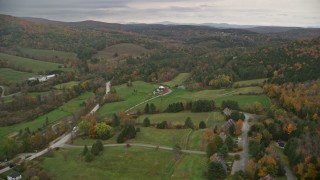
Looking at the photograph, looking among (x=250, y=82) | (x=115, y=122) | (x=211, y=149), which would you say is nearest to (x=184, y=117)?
(x=115, y=122)

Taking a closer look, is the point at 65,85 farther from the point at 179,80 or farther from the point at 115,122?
the point at 115,122

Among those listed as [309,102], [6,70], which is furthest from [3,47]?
[309,102]

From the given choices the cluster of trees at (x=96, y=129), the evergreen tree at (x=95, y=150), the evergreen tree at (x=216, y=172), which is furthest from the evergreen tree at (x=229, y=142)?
the cluster of trees at (x=96, y=129)

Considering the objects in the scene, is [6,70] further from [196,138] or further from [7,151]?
[196,138]

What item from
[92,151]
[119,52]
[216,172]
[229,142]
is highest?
[119,52]

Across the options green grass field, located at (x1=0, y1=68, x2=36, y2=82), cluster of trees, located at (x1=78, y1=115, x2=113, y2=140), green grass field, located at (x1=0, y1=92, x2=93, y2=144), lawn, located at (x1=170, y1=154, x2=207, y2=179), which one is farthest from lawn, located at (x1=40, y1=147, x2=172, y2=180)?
green grass field, located at (x1=0, y1=68, x2=36, y2=82)

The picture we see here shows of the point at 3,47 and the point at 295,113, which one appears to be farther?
the point at 3,47
